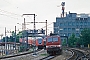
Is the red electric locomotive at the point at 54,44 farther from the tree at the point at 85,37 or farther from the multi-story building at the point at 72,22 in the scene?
the multi-story building at the point at 72,22

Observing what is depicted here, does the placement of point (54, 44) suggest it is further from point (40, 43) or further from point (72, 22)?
point (72, 22)

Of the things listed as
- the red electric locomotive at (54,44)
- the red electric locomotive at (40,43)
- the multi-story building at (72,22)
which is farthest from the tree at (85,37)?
the multi-story building at (72,22)

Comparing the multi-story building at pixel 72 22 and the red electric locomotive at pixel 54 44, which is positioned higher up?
the multi-story building at pixel 72 22

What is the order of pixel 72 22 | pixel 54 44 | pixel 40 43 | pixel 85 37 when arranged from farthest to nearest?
1. pixel 72 22
2. pixel 85 37
3. pixel 40 43
4. pixel 54 44

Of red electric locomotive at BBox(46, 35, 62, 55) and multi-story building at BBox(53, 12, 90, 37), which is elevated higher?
multi-story building at BBox(53, 12, 90, 37)

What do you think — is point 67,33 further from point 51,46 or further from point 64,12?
point 51,46

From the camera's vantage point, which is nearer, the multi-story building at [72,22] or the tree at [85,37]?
the tree at [85,37]

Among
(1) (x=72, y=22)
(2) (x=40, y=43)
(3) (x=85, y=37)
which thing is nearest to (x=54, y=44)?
(2) (x=40, y=43)

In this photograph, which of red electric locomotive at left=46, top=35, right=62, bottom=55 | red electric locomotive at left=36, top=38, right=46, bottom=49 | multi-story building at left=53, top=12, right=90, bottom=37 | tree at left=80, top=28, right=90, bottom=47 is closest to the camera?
red electric locomotive at left=46, top=35, right=62, bottom=55

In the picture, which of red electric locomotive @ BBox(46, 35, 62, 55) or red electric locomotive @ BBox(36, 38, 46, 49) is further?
red electric locomotive @ BBox(36, 38, 46, 49)

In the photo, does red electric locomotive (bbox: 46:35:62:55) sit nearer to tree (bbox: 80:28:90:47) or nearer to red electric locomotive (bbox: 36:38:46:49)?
red electric locomotive (bbox: 36:38:46:49)

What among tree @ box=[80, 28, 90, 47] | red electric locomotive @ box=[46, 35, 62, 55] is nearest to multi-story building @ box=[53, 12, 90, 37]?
tree @ box=[80, 28, 90, 47]

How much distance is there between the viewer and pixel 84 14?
151125mm

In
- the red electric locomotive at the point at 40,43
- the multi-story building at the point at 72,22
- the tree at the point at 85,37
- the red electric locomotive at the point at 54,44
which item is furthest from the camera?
the multi-story building at the point at 72,22
